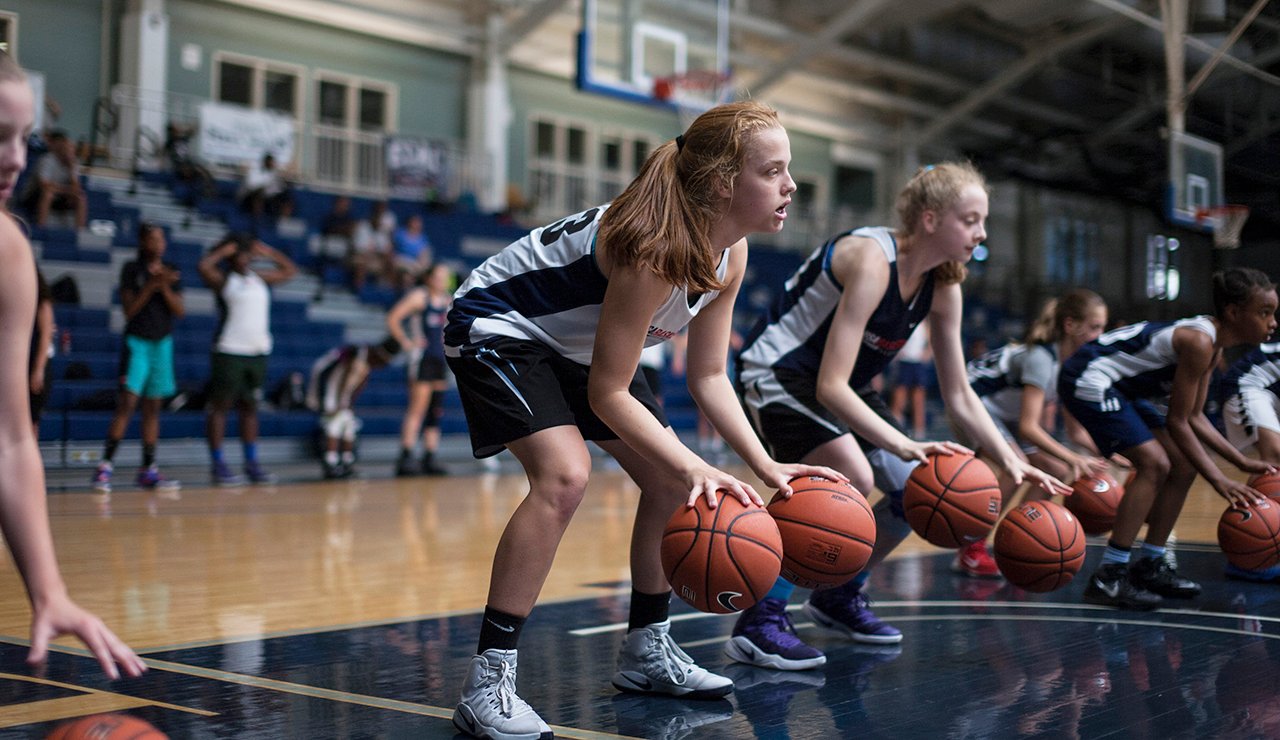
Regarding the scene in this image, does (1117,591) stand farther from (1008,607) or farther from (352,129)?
(352,129)

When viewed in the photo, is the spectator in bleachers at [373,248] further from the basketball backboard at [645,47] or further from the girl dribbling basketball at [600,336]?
the girl dribbling basketball at [600,336]

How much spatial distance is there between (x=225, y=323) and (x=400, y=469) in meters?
2.10

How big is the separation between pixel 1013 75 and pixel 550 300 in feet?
70.1

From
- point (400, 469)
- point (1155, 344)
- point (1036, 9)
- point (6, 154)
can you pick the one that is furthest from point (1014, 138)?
point (6, 154)

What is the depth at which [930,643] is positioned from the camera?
3977 millimetres

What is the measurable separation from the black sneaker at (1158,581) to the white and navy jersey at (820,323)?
1.65 m

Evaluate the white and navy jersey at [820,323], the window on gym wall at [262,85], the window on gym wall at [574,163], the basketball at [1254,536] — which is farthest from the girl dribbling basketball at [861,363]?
the window on gym wall at [574,163]

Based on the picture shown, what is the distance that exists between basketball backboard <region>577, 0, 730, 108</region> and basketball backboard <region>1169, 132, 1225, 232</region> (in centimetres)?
515

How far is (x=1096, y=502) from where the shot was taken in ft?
15.6

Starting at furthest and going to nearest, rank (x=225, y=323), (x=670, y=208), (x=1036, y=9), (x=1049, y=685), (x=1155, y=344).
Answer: (x=1036, y=9), (x=225, y=323), (x=1155, y=344), (x=1049, y=685), (x=670, y=208)

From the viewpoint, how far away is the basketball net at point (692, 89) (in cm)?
1374

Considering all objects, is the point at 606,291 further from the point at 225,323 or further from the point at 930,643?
the point at 225,323

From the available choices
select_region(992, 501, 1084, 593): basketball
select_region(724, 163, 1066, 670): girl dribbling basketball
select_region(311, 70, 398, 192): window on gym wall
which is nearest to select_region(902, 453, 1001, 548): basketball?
select_region(724, 163, 1066, 670): girl dribbling basketball

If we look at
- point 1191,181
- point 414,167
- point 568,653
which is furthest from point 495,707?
point 414,167
